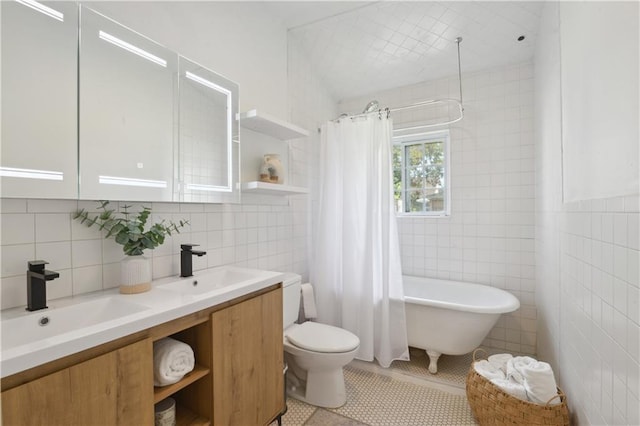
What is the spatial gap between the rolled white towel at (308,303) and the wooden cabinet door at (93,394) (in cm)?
141

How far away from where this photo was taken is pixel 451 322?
2.27 meters

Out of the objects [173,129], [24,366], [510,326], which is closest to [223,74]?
[173,129]

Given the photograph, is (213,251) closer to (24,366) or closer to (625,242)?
(24,366)

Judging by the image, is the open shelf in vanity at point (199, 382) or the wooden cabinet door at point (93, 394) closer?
the wooden cabinet door at point (93, 394)

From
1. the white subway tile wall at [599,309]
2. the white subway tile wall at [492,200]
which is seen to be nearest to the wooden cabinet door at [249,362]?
the white subway tile wall at [599,309]

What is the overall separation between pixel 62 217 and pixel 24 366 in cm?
67

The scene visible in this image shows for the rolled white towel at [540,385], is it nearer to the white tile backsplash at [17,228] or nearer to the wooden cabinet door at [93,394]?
Result: the wooden cabinet door at [93,394]

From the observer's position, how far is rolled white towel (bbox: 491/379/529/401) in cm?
165

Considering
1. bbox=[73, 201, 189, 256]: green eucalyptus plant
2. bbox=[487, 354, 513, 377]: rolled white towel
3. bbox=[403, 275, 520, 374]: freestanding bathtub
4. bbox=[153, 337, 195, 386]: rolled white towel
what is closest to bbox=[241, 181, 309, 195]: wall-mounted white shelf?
bbox=[73, 201, 189, 256]: green eucalyptus plant

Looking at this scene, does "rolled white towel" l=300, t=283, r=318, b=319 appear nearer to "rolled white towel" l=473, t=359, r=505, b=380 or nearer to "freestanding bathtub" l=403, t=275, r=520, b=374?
"freestanding bathtub" l=403, t=275, r=520, b=374

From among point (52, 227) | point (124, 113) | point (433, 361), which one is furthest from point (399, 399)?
point (124, 113)

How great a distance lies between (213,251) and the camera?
193 cm

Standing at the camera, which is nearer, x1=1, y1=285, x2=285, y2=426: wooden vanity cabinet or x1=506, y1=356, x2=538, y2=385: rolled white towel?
x1=1, y1=285, x2=285, y2=426: wooden vanity cabinet

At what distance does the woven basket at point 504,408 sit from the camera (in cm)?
152
